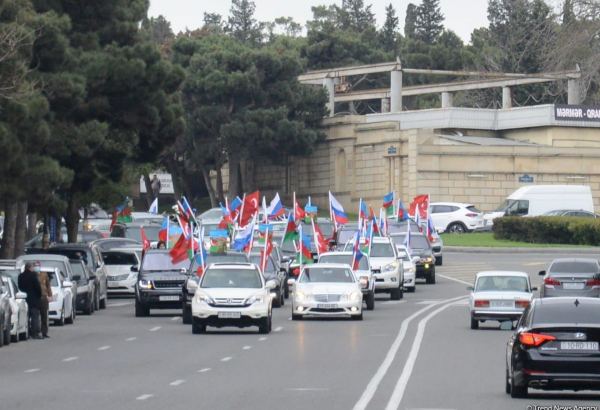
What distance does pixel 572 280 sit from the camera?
41.6m

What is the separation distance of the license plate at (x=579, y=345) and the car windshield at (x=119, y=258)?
3198 centimetres

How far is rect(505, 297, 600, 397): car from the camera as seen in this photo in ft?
60.5

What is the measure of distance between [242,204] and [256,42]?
126 meters

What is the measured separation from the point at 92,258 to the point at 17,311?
1264 centimetres

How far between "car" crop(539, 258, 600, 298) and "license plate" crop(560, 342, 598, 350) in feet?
73.4

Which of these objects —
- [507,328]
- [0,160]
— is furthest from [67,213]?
[507,328]

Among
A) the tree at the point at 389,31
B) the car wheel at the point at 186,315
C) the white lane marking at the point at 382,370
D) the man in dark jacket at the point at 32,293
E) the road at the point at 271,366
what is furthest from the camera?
the tree at the point at 389,31

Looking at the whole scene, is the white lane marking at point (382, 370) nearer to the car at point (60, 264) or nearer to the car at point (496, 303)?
the car at point (496, 303)

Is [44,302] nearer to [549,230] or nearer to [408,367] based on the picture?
[408,367]

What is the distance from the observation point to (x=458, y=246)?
72375mm

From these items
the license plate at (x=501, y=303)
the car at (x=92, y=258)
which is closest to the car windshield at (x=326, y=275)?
the license plate at (x=501, y=303)

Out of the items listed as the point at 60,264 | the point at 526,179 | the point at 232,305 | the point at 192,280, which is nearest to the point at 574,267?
the point at 192,280

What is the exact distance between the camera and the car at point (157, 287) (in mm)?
40594

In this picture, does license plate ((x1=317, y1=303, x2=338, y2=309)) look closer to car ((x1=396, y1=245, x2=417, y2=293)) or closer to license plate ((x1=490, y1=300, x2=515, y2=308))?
license plate ((x1=490, y1=300, x2=515, y2=308))
